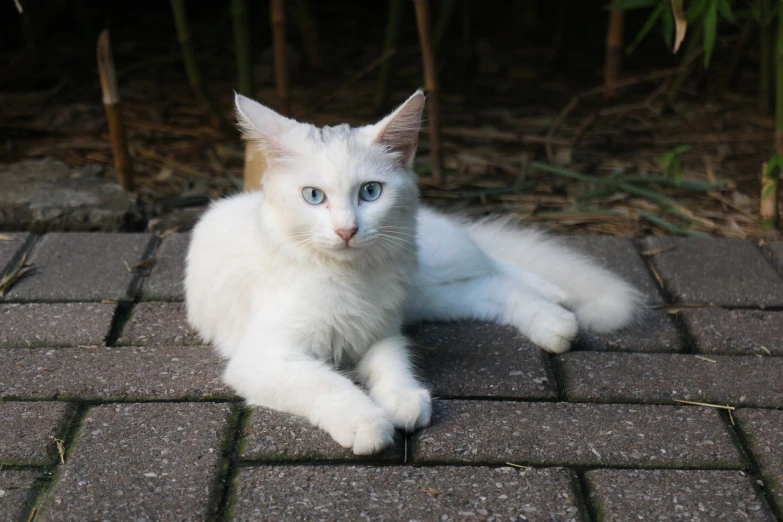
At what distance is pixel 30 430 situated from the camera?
220 cm

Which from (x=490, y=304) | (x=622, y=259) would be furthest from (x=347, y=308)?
(x=622, y=259)

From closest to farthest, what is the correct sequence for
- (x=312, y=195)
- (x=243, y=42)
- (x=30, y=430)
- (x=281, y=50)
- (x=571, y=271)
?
(x=30, y=430), (x=312, y=195), (x=571, y=271), (x=281, y=50), (x=243, y=42)

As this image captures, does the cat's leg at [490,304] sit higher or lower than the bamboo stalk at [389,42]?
lower

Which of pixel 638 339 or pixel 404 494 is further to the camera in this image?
pixel 638 339

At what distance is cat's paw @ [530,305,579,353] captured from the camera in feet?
8.73

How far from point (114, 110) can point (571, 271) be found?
6.59ft

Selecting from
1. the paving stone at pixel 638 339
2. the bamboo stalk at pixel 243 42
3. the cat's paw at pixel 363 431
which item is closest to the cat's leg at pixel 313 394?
the cat's paw at pixel 363 431

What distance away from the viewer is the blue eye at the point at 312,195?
2.33 meters

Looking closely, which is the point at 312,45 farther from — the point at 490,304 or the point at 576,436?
the point at 576,436

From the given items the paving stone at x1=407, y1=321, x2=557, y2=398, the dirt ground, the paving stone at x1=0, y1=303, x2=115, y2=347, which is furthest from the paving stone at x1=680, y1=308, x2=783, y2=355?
the paving stone at x1=0, y1=303, x2=115, y2=347

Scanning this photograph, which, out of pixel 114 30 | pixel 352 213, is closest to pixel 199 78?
pixel 114 30

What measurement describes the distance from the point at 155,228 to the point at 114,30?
2.67 m

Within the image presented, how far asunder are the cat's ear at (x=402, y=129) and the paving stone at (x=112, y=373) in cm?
78

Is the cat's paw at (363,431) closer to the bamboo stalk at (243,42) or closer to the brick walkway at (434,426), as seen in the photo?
the brick walkway at (434,426)
